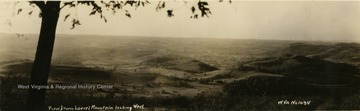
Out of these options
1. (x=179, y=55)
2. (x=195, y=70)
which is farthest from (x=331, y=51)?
(x=179, y=55)

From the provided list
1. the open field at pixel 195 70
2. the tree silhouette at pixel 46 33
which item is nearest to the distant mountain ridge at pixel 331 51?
the open field at pixel 195 70

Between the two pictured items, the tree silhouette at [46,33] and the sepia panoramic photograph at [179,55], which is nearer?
the tree silhouette at [46,33]

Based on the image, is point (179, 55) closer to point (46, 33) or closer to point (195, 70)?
point (195, 70)

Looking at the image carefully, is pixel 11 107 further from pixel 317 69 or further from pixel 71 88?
→ pixel 317 69

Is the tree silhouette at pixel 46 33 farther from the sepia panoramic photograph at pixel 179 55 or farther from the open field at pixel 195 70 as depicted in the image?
the open field at pixel 195 70

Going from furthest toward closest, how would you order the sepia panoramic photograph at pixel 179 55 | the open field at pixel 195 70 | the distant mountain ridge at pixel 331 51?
the distant mountain ridge at pixel 331 51 → the open field at pixel 195 70 → the sepia panoramic photograph at pixel 179 55

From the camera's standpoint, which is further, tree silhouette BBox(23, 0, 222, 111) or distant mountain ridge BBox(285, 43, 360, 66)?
distant mountain ridge BBox(285, 43, 360, 66)

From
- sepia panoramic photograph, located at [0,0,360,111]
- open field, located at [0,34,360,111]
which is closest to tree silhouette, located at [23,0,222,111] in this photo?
sepia panoramic photograph, located at [0,0,360,111]

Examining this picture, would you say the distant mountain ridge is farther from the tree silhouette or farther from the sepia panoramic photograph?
the tree silhouette
